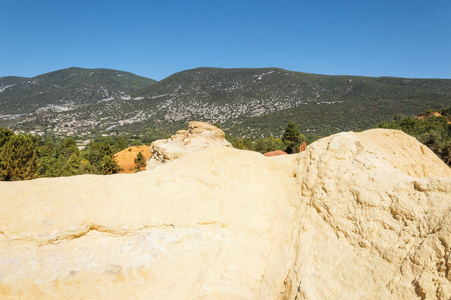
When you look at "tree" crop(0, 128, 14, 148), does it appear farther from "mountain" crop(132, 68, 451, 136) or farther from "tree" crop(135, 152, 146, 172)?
"mountain" crop(132, 68, 451, 136)

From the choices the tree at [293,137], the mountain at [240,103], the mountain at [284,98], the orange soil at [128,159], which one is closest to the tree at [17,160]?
the orange soil at [128,159]

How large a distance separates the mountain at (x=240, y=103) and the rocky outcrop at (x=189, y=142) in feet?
206

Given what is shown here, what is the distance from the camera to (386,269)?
14.4 ft

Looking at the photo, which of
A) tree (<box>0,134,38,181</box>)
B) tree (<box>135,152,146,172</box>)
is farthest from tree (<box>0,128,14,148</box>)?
tree (<box>135,152,146,172</box>)

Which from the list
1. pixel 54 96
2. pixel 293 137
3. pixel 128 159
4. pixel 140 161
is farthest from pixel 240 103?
pixel 54 96

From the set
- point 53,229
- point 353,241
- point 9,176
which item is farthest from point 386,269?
point 9,176

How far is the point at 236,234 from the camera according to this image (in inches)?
237

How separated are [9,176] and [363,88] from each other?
380ft

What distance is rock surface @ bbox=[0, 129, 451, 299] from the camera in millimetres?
4477

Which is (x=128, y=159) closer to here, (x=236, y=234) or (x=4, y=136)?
(x=4, y=136)

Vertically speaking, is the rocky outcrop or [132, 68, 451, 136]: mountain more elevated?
[132, 68, 451, 136]: mountain

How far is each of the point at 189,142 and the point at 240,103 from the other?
342ft

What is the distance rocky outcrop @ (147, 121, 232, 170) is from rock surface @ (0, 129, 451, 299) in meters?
7.93

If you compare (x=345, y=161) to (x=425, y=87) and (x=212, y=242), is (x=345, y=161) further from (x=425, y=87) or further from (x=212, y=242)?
(x=425, y=87)
